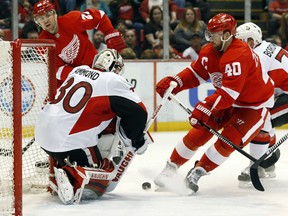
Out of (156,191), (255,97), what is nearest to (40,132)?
(156,191)

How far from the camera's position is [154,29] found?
7.51 metres

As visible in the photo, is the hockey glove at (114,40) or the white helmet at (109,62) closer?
the white helmet at (109,62)

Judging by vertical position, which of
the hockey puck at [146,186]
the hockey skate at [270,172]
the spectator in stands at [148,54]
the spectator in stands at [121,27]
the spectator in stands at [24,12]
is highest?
the spectator in stands at [24,12]

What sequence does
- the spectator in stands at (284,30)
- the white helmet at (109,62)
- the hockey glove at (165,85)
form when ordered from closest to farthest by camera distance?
the white helmet at (109,62), the hockey glove at (165,85), the spectator in stands at (284,30)

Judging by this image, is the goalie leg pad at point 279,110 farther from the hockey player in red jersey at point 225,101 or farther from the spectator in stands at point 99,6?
the spectator in stands at point 99,6

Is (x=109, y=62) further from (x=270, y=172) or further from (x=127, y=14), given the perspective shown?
(x=127, y=14)

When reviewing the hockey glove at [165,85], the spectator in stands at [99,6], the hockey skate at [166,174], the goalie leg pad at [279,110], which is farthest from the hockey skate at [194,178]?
the spectator in stands at [99,6]

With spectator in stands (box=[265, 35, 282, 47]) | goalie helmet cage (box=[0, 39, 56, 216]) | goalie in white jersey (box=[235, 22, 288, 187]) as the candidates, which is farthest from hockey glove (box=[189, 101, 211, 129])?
spectator in stands (box=[265, 35, 282, 47])

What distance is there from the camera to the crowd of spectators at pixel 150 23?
7254mm

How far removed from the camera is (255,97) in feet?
13.8

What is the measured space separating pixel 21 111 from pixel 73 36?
1.57 metres

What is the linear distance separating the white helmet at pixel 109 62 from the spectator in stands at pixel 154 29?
135 inches

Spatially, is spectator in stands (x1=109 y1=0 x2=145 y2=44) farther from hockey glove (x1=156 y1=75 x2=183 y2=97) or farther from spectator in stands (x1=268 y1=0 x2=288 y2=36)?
hockey glove (x1=156 y1=75 x2=183 y2=97)

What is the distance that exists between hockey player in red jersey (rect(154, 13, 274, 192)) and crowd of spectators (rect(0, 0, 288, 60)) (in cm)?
296
